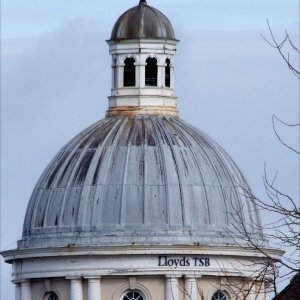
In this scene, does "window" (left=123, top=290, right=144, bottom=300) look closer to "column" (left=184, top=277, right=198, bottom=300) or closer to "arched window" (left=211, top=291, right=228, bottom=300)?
"column" (left=184, top=277, right=198, bottom=300)

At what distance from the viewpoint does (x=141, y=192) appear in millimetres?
98000

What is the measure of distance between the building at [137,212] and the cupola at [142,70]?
70mm

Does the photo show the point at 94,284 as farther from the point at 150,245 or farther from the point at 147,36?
the point at 147,36

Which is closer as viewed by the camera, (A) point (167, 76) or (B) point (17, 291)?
(B) point (17, 291)

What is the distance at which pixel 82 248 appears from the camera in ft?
320

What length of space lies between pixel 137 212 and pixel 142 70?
5.36m

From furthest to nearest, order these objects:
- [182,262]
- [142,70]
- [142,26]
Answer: [142,26], [142,70], [182,262]

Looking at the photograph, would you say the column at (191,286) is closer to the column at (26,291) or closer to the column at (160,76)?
the column at (26,291)

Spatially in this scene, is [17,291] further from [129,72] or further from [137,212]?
[129,72]

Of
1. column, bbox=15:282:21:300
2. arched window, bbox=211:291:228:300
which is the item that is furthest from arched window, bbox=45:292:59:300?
arched window, bbox=211:291:228:300

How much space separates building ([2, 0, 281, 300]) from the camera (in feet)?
319

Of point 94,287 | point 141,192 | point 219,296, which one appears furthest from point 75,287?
point 219,296

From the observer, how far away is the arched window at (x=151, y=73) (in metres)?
99.9

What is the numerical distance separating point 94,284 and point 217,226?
4.74 metres
